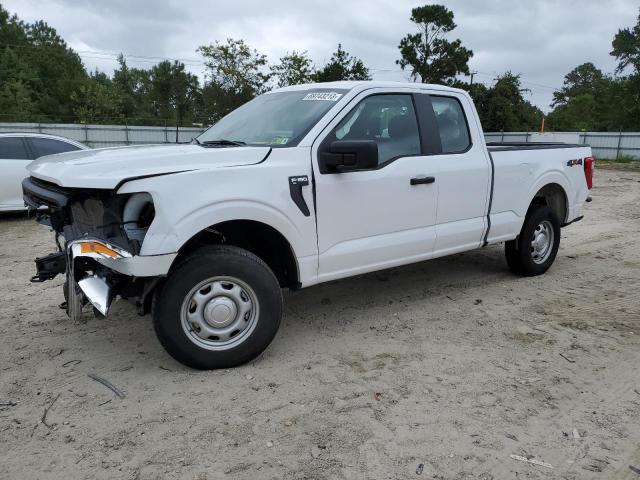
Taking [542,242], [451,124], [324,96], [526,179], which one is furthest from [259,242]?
[542,242]

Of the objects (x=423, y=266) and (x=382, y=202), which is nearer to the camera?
(x=382, y=202)

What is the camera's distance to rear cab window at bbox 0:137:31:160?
8.60 metres

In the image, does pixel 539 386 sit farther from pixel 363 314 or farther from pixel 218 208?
pixel 218 208

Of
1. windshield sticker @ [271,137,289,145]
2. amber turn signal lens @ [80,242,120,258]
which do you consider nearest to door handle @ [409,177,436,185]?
windshield sticker @ [271,137,289,145]

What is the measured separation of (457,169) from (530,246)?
63.2 inches

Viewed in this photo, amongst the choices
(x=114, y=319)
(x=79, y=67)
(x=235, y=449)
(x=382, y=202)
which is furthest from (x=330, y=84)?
(x=79, y=67)

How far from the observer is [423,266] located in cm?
631

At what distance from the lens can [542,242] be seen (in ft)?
19.4

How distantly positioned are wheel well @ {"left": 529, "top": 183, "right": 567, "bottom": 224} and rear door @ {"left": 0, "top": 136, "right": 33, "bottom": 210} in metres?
7.57

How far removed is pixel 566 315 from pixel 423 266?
6.20 ft

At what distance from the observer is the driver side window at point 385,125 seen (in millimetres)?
4150

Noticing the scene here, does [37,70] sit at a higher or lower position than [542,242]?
higher

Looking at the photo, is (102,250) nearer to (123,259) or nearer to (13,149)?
(123,259)

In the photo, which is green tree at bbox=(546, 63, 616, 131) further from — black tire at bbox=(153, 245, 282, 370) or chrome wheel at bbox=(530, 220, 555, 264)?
black tire at bbox=(153, 245, 282, 370)
